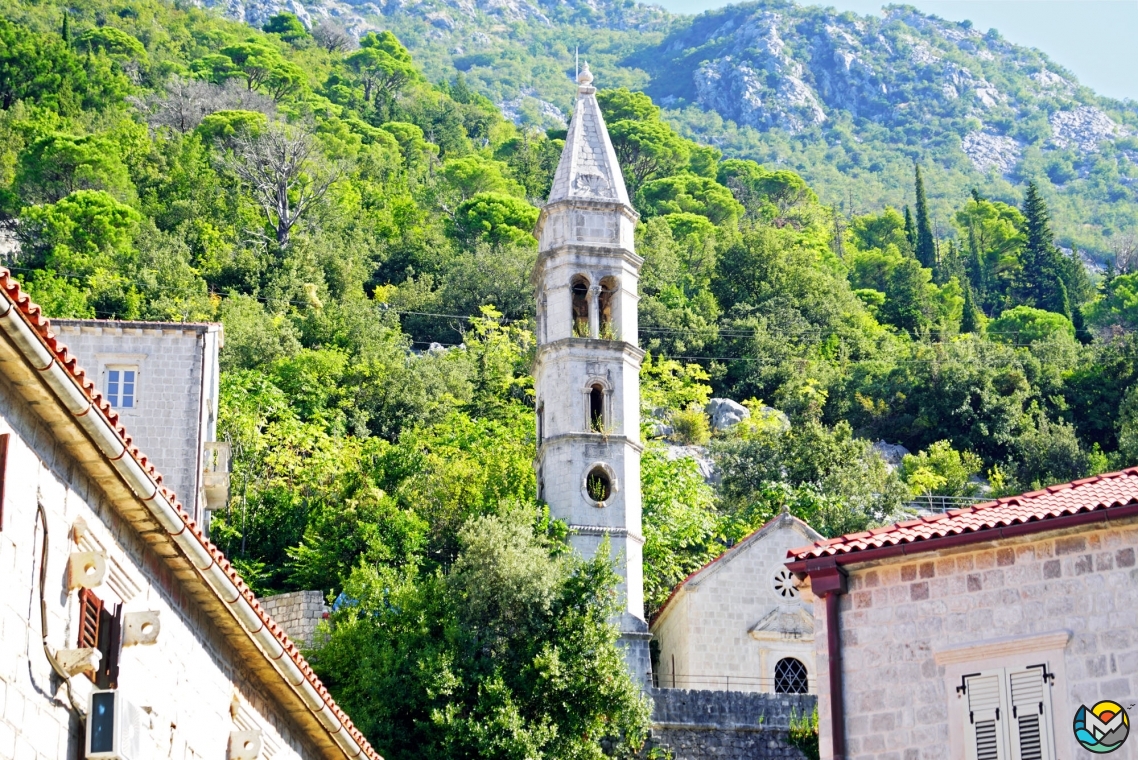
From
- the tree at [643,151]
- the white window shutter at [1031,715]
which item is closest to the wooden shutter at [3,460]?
the white window shutter at [1031,715]

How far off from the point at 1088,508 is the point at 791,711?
76.0 ft

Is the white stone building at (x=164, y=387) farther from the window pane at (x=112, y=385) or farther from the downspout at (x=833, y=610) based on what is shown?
the downspout at (x=833, y=610)

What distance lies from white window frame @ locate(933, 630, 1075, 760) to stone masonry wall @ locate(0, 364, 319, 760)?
6.65 meters

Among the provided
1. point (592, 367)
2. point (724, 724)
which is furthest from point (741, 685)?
point (592, 367)

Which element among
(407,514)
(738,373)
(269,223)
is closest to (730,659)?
(407,514)

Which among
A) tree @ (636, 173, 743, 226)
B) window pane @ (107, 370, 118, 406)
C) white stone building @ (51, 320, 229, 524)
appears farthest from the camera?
tree @ (636, 173, 743, 226)

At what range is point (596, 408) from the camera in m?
44.2

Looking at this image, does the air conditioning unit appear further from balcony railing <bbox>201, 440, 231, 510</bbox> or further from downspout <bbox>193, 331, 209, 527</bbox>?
balcony railing <bbox>201, 440, 231, 510</bbox>

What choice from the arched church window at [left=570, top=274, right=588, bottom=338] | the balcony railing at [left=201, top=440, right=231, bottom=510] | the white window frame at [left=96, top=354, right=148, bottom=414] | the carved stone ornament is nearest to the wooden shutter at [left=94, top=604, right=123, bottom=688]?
the balcony railing at [left=201, top=440, right=231, bottom=510]

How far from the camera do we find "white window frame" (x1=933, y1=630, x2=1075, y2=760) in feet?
56.2

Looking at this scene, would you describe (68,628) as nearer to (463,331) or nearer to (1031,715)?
(1031,715)

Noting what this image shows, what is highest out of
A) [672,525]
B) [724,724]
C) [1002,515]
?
[672,525]

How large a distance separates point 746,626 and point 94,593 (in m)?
30.1

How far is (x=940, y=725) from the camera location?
58.0ft
